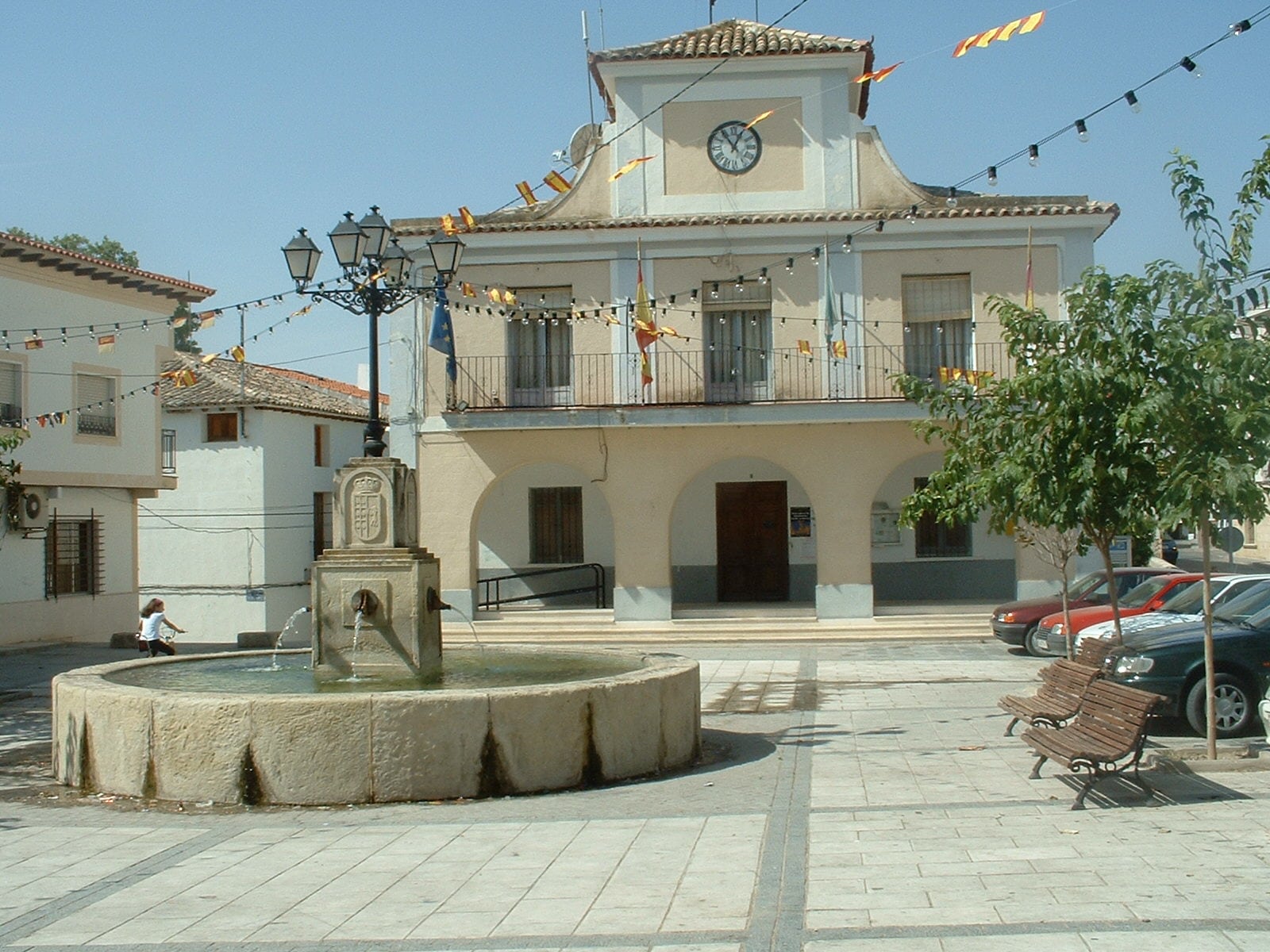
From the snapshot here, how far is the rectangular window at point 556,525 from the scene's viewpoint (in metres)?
26.5

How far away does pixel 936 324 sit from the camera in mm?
23656

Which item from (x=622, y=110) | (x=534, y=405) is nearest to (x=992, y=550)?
(x=534, y=405)

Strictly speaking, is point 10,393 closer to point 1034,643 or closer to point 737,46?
point 737,46

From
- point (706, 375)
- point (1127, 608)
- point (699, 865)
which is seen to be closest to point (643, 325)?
point (706, 375)

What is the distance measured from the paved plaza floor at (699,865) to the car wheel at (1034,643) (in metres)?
8.16

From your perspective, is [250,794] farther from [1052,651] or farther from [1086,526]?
[1052,651]

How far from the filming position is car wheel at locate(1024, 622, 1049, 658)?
1912 cm

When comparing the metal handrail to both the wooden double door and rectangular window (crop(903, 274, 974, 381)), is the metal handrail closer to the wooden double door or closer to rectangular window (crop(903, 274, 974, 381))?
the wooden double door

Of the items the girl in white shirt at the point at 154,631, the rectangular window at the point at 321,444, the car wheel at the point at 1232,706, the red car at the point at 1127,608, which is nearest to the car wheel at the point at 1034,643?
the red car at the point at 1127,608

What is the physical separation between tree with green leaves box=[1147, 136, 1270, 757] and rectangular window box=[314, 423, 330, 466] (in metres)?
29.4

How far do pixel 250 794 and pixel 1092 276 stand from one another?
7.29 metres

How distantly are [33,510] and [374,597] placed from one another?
15714 millimetres

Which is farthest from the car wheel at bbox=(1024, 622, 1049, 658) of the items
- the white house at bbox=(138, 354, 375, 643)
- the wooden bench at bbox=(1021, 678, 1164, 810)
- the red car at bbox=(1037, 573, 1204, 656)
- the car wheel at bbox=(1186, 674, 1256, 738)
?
the white house at bbox=(138, 354, 375, 643)

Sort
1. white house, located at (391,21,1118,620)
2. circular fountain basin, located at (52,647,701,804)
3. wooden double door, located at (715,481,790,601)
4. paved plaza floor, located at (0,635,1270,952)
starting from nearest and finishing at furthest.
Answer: paved plaza floor, located at (0,635,1270,952)
circular fountain basin, located at (52,647,701,804)
white house, located at (391,21,1118,620)
wooden double door, located at (715,481,790,601)
